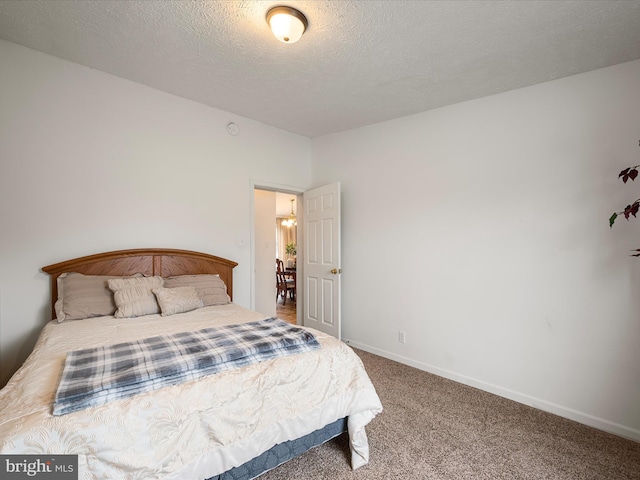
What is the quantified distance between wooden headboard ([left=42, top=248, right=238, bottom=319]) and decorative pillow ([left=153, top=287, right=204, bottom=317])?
0.43 metres

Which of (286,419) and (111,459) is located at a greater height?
(111,459)

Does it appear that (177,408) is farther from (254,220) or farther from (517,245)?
(254,220)

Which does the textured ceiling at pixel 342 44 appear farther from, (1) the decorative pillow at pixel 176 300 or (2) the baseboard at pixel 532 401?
(2) the baseboard at pixel 532 401

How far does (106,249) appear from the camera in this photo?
8.89 feet

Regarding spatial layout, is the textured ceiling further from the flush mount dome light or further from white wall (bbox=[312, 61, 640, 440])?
white wall (bbox=[312, 61, 640, 440])

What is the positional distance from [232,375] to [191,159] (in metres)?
2.47

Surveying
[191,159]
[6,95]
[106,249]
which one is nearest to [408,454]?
→ [106,249]

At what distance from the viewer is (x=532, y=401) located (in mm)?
2529

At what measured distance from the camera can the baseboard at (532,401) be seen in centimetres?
217

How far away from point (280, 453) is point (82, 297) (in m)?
1.89

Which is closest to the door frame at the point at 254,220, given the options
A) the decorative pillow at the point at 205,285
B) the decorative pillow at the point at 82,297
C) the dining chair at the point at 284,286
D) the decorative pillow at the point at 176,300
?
the decorative pillow at the point at 205,285

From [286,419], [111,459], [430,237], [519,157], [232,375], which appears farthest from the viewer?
[430,237]

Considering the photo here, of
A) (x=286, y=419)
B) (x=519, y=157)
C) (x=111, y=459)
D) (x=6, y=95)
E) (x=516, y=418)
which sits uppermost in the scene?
(x=6, y=95)

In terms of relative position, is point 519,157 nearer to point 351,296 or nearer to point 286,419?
point 351,296
